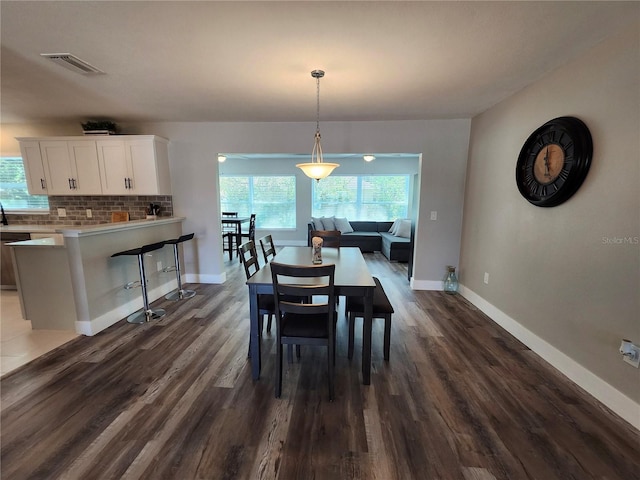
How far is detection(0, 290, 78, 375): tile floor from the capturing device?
2.30m

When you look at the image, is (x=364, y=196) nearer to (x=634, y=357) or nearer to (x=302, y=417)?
(x=634, y=357)

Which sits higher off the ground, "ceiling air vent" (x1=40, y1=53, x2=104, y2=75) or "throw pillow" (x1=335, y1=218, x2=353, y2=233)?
"ceiling air vent" (x1=40, y1=53, x2=104, y2=75)

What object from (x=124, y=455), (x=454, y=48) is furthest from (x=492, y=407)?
(x=454, y=48)

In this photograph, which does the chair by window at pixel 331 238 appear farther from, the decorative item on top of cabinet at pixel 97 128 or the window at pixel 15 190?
the window at pixel 15 190

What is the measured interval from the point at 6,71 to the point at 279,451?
145 inches

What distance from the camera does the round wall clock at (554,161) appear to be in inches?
78.3

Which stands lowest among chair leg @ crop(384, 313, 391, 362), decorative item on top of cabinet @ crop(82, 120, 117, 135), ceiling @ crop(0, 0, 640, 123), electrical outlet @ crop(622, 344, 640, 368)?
chair leg @ crop(384, 313, 391, 362)

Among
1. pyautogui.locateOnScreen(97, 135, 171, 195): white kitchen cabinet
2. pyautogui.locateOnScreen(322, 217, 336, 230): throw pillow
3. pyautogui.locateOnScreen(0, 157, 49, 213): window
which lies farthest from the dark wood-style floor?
pyautogui.locateOnScreen(322, 217, 336, 230): throw pillow

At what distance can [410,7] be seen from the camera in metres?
1.52

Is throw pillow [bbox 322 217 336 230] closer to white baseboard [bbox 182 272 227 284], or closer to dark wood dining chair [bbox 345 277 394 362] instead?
white baseboard [bbox 182 272 227 284]

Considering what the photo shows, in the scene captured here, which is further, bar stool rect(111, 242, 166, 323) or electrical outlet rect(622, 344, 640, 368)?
bar stool rect(111, 242, 166, 323)

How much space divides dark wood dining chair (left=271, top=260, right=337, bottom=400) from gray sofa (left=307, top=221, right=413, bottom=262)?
12.7 ft

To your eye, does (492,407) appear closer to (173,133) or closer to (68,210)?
(173,133)

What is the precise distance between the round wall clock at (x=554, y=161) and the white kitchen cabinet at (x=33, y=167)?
5.96m
